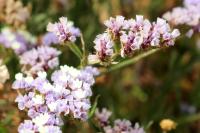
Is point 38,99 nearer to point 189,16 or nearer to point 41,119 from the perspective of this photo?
point 41,119

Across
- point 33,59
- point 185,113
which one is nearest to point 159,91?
point 185,113

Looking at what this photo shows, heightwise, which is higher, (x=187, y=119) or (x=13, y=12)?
(x=13, y=12)

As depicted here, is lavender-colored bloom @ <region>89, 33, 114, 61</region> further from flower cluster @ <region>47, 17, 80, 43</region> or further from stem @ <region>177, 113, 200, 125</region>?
stem @ <region>177, 113, 200, 125</region>

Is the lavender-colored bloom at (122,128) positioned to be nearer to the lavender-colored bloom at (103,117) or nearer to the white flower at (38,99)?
the lavender-colored bloom at (103,117)

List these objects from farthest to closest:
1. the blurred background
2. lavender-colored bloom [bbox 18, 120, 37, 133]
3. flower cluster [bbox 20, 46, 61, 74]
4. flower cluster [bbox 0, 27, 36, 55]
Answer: the blurred background < flower cluster [bbox 0, 27, 36, 55] < flower cluster [bbox 20, 46, 61, 74] < lavender-colored bloom [bbox 18, 120, 37, 133]

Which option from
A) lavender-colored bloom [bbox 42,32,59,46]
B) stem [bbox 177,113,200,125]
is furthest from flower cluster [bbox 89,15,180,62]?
stem [bbox 177,113,200,125]

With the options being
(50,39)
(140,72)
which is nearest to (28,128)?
(50,39)
